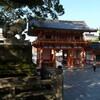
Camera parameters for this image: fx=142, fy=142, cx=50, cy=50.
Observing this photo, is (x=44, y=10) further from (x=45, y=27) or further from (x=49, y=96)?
(x=49, y=96)

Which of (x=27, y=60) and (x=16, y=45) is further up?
(x=16, y=45)

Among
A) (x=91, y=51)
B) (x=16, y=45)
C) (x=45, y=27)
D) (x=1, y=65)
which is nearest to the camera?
(x=1, y=65)

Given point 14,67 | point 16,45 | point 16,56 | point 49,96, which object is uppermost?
point 16,45

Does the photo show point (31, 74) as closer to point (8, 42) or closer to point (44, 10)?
point (8, 42)

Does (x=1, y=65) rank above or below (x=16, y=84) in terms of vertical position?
above

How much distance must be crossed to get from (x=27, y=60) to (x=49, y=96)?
182 centimetres

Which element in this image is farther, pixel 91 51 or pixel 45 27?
pixel 91 51

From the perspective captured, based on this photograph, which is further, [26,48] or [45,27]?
[45,27]

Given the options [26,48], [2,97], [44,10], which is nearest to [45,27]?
[44,10]

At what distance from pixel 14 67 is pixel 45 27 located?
1610cm

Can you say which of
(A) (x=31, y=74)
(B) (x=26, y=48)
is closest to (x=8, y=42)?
(B) (x=26, y=48)

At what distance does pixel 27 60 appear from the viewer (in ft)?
20.8

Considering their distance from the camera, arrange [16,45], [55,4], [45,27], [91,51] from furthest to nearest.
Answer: [91,51] → [45,27] → [55,4] → [16,45]

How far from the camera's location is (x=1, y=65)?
5.84 m
